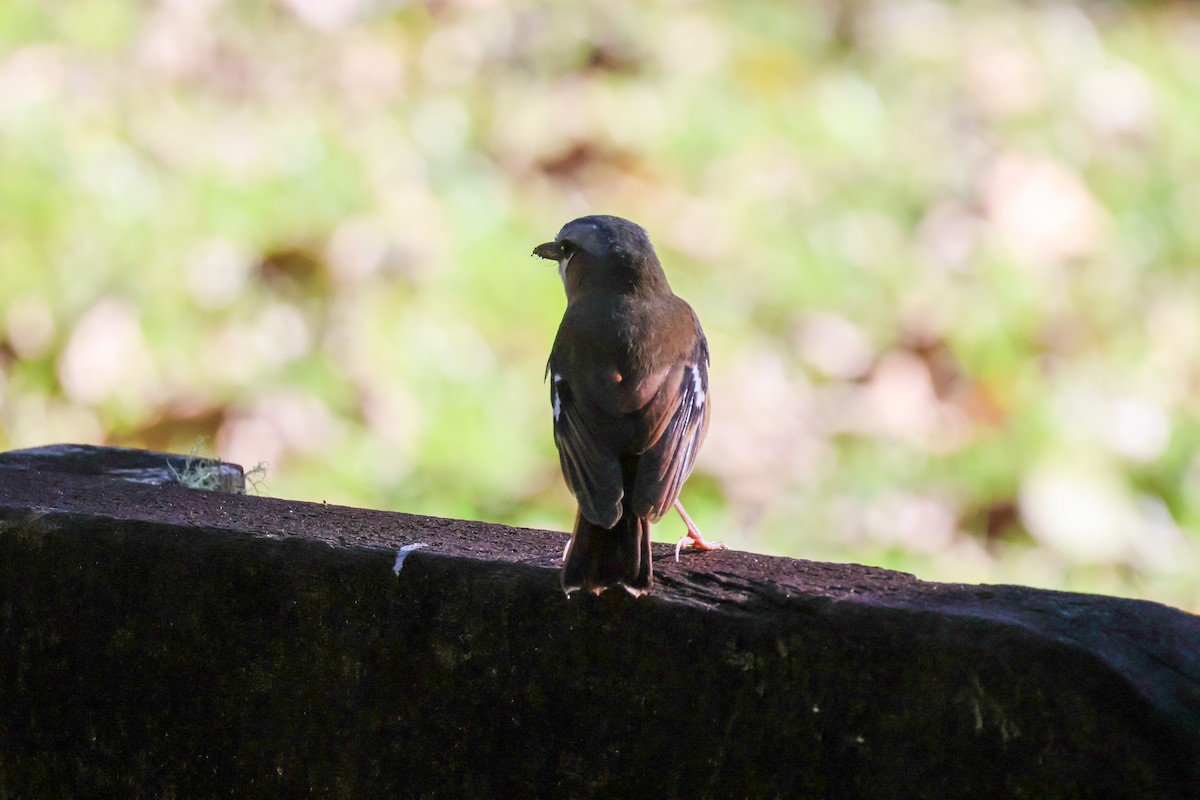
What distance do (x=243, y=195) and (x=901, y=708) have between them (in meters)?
4.27

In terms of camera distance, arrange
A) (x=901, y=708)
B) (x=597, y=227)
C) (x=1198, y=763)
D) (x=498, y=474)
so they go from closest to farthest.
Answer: (x=1198, y=763) → (x=901, y=708) → (x=597, y=227) → (x=498, y=474)

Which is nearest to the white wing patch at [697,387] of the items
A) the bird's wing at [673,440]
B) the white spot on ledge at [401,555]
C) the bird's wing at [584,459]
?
the bird's wing at [673,440]

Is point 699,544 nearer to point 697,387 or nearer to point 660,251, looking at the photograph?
point 697,387

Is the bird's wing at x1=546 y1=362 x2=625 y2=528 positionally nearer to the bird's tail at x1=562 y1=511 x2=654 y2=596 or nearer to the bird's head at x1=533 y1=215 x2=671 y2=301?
the bird's tail at x1=562 y1=511 x2=654 y2=596

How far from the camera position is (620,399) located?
2.65 metres

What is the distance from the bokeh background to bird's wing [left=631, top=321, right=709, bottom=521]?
2.04 meters

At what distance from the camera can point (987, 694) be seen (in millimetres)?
1909

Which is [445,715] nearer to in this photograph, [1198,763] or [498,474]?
[1198,763]

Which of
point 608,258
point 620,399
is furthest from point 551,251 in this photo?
point 620,399

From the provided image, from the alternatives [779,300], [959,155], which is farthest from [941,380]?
[959,155]

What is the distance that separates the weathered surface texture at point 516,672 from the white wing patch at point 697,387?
1.29 ft

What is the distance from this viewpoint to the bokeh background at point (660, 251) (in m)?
4.99

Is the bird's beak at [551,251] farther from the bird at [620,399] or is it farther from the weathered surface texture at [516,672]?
the weathered surface texture at [516,672]

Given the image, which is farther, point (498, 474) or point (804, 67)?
point (804, 67)
